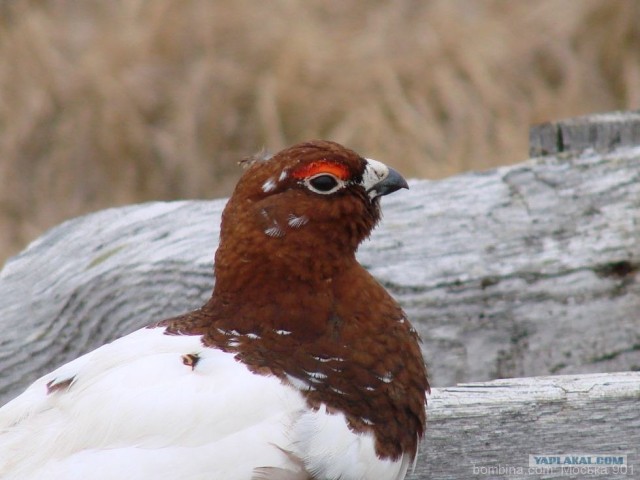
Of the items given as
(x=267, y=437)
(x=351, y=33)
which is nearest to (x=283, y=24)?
(x=351, y=33)

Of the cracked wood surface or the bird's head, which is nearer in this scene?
the bird's head

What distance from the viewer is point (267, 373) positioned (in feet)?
6.51

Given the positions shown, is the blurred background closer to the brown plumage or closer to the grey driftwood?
the grey driftwood

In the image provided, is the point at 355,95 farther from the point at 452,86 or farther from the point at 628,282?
the point at 628,282

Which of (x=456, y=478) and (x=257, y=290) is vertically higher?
(x=257, y=290)

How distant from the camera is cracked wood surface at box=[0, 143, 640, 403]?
7.74 feet

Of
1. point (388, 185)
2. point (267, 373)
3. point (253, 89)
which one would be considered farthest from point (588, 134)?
point (253, 89)

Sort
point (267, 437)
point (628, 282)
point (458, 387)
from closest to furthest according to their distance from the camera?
point (267, 437), point (458, 387), point (628, 282)

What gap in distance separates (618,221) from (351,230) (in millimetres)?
649

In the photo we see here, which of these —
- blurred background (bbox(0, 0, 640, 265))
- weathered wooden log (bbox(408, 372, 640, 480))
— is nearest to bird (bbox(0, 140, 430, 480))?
weathered wooden log (bbox(408, 372, 640, 480))

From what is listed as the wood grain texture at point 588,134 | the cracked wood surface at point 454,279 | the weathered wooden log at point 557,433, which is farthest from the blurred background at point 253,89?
the weathered wooden log at point 557,433

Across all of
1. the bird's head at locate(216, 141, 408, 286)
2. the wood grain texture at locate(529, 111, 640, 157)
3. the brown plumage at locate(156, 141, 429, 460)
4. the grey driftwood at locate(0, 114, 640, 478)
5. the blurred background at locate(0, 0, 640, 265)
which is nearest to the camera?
the brown plumage at locate(156, 141, 429, 460)

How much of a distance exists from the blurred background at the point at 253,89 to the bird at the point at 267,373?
10.3ft

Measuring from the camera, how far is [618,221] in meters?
2.50
